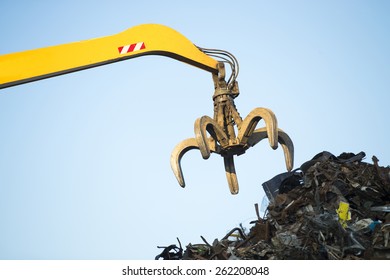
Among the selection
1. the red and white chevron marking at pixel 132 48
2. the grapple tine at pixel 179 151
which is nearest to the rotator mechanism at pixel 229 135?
the grapple tine at pixel 179 151

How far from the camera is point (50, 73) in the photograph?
24.9 feet

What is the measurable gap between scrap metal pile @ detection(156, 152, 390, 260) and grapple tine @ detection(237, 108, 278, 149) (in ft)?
3.61

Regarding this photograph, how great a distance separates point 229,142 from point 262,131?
1.64ft

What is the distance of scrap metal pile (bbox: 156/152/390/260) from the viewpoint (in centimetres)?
774

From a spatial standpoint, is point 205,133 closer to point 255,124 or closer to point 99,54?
point 255,124

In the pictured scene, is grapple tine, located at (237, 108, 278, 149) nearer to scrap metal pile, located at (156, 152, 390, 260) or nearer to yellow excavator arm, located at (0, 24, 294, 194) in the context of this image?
yellow excavator arm, located at (0, 24, 294, 194)

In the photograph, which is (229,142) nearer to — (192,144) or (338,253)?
(192,144)

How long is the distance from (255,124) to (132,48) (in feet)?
6.50

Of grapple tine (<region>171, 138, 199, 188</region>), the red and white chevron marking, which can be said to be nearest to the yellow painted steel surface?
the red and white chevron marking

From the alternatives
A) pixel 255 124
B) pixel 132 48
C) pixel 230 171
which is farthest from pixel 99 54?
pixel 230 171

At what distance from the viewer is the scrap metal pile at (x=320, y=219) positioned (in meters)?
7.74

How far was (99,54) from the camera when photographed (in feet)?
26.8
